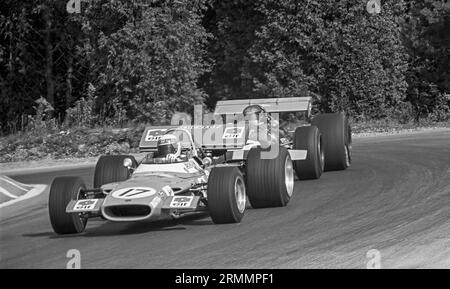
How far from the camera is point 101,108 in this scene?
107 ft

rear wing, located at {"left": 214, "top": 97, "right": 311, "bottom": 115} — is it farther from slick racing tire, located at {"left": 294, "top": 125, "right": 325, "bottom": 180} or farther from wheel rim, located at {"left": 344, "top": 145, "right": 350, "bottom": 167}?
wheel rim, located at {"left": 344, "top": 145, "right": 350, "bottom": 167}

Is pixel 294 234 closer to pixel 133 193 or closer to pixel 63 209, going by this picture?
pixel 133 193

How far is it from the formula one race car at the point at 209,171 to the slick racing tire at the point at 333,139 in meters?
0.02

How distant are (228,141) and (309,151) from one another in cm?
160

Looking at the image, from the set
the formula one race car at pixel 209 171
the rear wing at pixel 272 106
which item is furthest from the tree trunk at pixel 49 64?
the formula one race car at pixel 209 171

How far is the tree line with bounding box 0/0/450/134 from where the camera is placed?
31.0 meters

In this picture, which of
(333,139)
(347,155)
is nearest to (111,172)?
(333,139)

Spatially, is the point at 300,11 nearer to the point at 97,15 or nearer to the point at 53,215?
the point at 97,15

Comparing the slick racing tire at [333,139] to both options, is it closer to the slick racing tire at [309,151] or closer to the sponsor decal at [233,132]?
the slick racing tire at [309,151]

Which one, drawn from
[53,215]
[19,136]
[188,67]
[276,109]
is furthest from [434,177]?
[188,67]

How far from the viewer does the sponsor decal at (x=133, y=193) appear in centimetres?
1091

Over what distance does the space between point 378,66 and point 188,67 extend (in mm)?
6629

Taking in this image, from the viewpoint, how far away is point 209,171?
1279 cm

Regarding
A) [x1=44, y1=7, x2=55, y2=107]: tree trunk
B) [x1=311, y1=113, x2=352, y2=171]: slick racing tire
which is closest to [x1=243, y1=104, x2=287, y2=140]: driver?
[x1=311, y1=113, x2=352, y2=171]: slick racing tire
